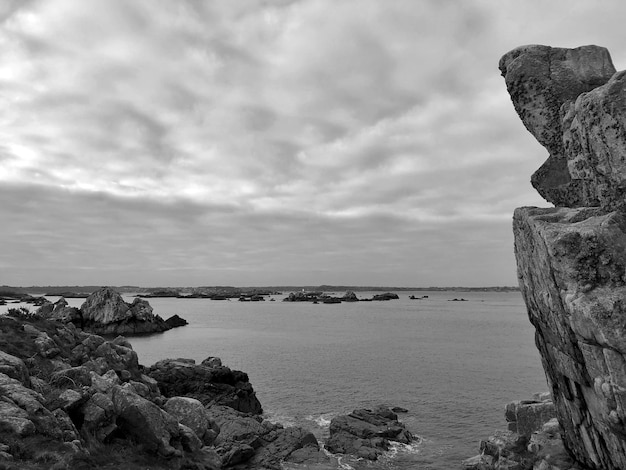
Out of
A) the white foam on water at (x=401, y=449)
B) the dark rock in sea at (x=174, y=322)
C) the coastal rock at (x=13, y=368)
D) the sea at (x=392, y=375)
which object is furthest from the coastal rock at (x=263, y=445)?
the dark rock in sea at (x=174, y=322)

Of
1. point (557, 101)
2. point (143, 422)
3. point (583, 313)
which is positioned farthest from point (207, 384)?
point (557, 101)

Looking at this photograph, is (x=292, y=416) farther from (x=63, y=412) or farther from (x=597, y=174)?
(x=597, y=174)

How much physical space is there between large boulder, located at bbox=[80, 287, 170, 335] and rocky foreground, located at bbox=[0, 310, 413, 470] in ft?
218

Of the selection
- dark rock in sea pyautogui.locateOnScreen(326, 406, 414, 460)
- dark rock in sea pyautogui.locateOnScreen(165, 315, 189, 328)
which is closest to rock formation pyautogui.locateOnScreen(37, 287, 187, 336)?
dark rock in sea pyautogui.locateOnScreen(165, 315, 189, 328)

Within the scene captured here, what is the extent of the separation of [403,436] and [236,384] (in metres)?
17.4

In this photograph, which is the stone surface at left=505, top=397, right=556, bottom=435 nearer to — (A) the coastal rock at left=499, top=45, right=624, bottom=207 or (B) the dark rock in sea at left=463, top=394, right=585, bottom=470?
(B) the dark rock in sea at left=463, top=394, right=585, bottom=470

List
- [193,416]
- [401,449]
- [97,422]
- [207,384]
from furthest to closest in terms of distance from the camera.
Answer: [207,384], [401,449], [193,416], [97,422]

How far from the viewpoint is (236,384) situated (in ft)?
138

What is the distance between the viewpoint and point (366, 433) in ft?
106

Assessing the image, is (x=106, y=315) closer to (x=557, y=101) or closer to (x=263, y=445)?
(x=263, y=445)

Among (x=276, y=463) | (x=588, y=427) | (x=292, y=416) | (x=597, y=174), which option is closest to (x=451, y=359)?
(x=292, y=416)

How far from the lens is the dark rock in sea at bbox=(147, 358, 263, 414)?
39281 mm

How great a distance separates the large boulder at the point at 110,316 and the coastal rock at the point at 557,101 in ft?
323

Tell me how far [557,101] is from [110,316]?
100751 millimetres
